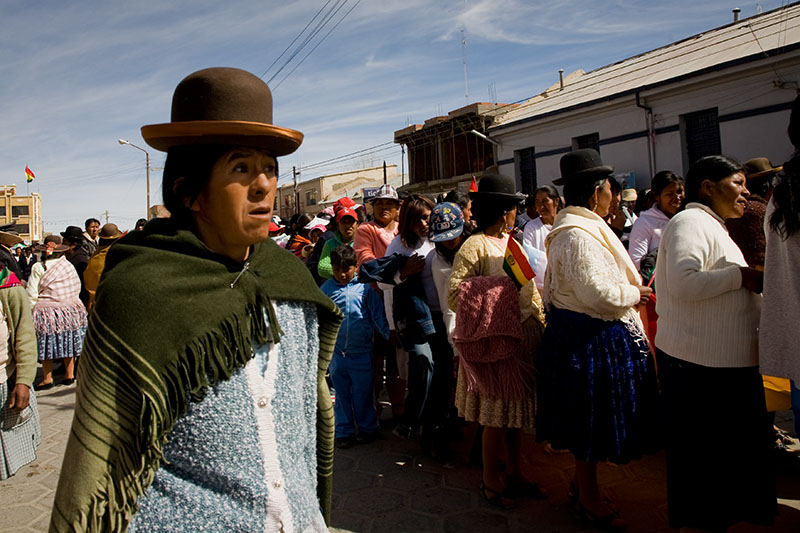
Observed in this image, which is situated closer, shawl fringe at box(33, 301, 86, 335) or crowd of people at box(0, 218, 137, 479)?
crowd of people at box(0, 218, 137, 479)

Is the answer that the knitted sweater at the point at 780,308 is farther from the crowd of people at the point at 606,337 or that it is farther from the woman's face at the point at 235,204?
Answer: the woman's face at the point at 235,204

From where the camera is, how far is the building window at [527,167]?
→ 69.5 ft

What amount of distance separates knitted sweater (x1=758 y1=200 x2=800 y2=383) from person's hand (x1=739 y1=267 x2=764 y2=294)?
122 millimetres

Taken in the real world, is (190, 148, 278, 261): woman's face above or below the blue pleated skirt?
above

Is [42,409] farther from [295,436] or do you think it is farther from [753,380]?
[753,380]

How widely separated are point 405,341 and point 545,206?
2.37m

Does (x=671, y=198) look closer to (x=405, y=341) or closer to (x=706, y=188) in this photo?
(x=706, y=188)

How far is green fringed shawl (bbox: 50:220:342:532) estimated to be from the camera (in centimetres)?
132

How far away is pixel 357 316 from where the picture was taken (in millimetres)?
5000

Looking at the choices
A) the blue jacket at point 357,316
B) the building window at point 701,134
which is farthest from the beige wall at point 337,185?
the blue jacket at point 357,316

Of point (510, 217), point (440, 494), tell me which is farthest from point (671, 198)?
point (440, 494)

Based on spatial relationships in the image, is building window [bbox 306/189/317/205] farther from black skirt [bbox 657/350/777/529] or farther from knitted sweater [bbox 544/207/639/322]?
black skirt [bbox 657/350/777/529]

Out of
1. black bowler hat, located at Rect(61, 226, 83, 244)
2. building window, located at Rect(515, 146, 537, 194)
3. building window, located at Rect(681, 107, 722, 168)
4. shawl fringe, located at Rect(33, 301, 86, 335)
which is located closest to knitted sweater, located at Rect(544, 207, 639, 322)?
shawl fringe, located at Rect(33, 301, 86, 335)

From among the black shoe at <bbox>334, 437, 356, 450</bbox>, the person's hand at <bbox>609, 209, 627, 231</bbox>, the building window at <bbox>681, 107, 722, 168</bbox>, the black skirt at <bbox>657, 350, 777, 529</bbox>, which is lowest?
the black shoe at <bbox>334, 437, 356, 450</bbox>
